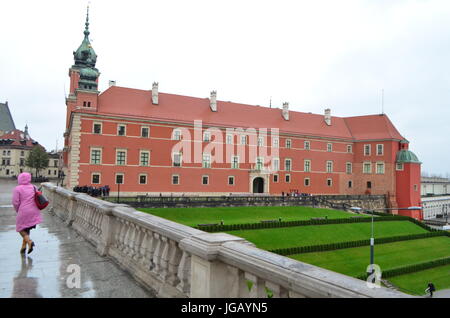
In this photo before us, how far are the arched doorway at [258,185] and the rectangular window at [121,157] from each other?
16818 millimetres

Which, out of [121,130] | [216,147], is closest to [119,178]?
[121,130]

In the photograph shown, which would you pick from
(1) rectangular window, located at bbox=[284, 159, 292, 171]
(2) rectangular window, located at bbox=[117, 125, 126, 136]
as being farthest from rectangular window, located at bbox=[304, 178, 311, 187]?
(2) rectangular window, located at bbox=[117, 125, 126, 136]

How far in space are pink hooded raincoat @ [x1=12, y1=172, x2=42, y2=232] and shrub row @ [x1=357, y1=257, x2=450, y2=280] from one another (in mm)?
18675

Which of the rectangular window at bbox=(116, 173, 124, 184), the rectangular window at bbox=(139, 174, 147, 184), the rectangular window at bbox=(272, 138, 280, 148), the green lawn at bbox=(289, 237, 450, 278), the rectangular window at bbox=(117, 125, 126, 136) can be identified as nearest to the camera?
the green lawn at bbox=(289, 237, 450, 278)

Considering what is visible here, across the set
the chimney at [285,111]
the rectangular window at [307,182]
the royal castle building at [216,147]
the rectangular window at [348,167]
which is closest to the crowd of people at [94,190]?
the royal castle building at [216,147]

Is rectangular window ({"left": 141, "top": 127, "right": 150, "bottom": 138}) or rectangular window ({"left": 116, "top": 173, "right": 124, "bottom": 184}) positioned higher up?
rectangular window ({"left": 141, "top": 127, "right": 150, "bottom": 138})

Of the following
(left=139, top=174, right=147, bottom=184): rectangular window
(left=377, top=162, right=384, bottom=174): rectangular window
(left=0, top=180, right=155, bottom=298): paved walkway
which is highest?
(left=377, top=162, right=384, bottom=174): rectangular window

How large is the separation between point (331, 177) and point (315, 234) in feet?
76.2

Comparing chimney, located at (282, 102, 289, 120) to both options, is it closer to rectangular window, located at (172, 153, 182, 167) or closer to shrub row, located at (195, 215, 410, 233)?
rectangular window, located at (172, 153, 182, 167)

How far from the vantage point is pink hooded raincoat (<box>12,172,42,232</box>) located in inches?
234

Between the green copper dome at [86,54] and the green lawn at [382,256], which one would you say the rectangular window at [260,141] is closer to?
the green lawn at [382,256]

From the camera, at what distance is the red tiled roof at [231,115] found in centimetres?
3594

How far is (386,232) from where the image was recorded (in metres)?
31.7
